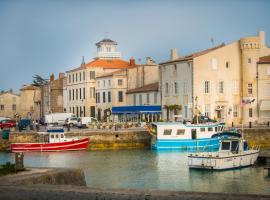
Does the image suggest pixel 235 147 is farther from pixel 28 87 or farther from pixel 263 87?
pixel 28 87

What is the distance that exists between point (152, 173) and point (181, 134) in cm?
1818

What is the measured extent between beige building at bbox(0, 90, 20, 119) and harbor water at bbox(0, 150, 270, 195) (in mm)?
63229

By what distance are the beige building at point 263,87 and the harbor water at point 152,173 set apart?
16717mm

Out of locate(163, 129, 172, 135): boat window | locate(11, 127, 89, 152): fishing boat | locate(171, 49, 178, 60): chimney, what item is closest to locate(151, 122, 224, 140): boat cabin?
locate(163, 129, 172, 135): boat window

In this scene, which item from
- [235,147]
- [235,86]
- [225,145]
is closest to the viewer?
[235,147]

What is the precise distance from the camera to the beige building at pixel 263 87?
65375 millimetres

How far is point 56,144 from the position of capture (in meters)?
56.5

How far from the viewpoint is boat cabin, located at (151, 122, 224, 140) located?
182ft

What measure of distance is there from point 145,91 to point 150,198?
58.3 metres

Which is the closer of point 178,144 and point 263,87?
point 178,144

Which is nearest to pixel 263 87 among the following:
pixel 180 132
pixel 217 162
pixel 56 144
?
pixel 180 132

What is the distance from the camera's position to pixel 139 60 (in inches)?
3469

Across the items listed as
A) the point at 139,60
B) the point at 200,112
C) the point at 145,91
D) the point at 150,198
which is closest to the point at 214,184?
the point at 150,198

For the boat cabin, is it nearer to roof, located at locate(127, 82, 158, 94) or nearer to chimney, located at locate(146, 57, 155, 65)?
roof, located at locate(127, 82, 158, 94)
